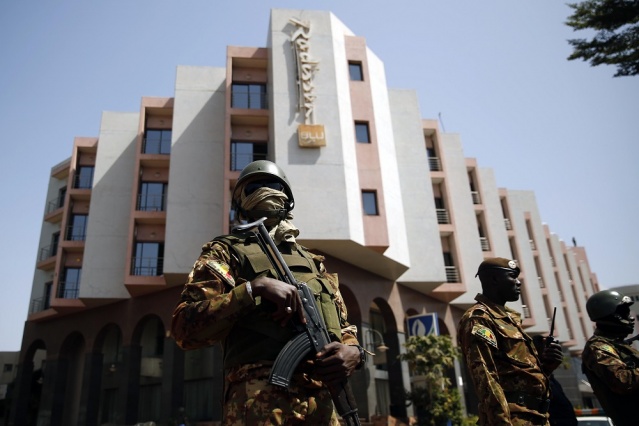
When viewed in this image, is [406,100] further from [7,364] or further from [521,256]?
[7,364]

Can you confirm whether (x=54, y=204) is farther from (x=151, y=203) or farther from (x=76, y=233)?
(x=151, y=203)

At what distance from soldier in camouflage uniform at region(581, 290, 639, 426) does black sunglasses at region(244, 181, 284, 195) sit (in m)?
3.12

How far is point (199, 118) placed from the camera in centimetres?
2283

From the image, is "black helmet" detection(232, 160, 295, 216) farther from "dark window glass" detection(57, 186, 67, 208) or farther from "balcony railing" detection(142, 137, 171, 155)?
"dark window glass" detection(57, 186, 67, 208)

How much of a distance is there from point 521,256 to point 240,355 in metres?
34.9

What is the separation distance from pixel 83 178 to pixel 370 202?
17098 mm

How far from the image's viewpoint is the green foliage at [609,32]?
12242 millimetres

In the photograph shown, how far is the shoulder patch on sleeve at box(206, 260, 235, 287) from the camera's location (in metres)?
2.60

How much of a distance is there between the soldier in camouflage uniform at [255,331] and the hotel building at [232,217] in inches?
594

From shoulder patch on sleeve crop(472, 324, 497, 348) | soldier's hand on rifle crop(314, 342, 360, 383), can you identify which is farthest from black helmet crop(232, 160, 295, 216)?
shoulder patch on sleeve crop(472, 324, 497, 348)

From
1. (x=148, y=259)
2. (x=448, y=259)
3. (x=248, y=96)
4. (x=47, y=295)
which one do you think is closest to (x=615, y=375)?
(x=248, y=96)

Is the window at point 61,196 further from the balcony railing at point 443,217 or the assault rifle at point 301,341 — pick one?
the assault rifle at point 301,341

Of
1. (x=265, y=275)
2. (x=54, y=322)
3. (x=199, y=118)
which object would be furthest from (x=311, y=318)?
(x=54, y=322)

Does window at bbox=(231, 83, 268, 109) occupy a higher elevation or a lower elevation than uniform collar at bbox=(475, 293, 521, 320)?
higher
